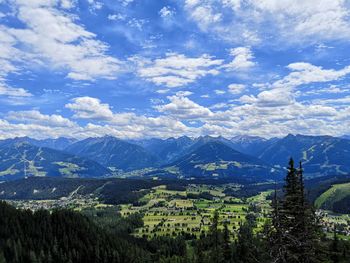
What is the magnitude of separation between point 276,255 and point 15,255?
200 meters

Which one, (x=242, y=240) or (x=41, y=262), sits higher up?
(x=242, y=240)

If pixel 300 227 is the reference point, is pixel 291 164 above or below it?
above

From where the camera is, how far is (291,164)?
1649 inches

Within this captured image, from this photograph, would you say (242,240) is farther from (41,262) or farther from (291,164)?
(291,164)

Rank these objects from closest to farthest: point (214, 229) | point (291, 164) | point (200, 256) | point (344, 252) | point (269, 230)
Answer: point (269, 230)
point (291, 164)
point (214, 229)
point (344, 252)
point (200, 256)

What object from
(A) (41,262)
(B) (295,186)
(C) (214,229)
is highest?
(B) (295,186)

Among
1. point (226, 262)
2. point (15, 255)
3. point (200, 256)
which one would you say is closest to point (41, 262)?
point (15, 255)

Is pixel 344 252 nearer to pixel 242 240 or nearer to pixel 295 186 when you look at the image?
pixel 242 240

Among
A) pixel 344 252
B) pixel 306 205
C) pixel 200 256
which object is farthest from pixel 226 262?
pixel 306 205

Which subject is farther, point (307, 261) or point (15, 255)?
point (15, 255)

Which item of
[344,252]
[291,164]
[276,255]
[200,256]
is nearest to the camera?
[276,255]

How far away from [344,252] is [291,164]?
125m

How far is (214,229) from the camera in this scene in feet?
439

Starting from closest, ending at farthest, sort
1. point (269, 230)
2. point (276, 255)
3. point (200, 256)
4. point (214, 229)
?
1. point (276, 255)
2. point (269, 230)
3. point (214, 229)
4. point (200, 256)
